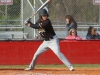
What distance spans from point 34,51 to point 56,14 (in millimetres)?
1672

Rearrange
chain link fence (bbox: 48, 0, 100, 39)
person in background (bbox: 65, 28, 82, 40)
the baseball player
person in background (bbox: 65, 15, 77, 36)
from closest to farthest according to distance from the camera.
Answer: the baseball player → person in background (bbox: 65, 28, 82, 40) → person in background (bbox: 65, 15, 77, 36) → chain link fence (bbox: 48, 0, 100, 39)

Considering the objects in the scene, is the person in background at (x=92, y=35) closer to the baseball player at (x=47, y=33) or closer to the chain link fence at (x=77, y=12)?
the chain link fence at (x=77, y=12)

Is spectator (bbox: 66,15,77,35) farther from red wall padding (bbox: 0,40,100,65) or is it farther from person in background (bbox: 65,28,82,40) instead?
red wall padding (bbox: 0,40,100,65)

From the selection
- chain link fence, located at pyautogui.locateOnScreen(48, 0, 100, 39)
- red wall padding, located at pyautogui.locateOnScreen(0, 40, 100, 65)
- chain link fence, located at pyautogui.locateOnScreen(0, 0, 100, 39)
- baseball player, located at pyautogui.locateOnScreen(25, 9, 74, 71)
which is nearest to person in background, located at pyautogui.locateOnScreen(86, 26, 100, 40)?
red wall padding, located at pyautogui.locateOnScreen(0, 40, 100, 65)

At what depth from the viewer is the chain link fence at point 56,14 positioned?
15258 mm

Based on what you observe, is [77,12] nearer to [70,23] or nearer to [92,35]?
[70,23]

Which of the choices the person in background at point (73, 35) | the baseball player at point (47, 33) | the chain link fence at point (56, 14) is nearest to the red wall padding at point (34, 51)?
the person in background at point (73, 35)

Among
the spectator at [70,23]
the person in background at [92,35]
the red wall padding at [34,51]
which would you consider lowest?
the red wall padding at [34,51]

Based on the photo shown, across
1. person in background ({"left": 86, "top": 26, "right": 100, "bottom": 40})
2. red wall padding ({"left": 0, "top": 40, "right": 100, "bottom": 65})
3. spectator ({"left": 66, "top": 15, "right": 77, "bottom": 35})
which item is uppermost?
spectator ({"left": 66, "top": 15, "right": 77, "bottom": 35})

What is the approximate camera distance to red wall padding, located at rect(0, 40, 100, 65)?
1483cm

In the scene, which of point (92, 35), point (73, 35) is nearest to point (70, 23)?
point (73, 35)

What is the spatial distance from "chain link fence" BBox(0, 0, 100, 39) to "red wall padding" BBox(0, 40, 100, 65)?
2.10 ft

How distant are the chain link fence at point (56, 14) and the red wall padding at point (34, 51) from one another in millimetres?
640

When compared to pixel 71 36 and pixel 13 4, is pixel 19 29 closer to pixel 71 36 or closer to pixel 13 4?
pixel 13 4
